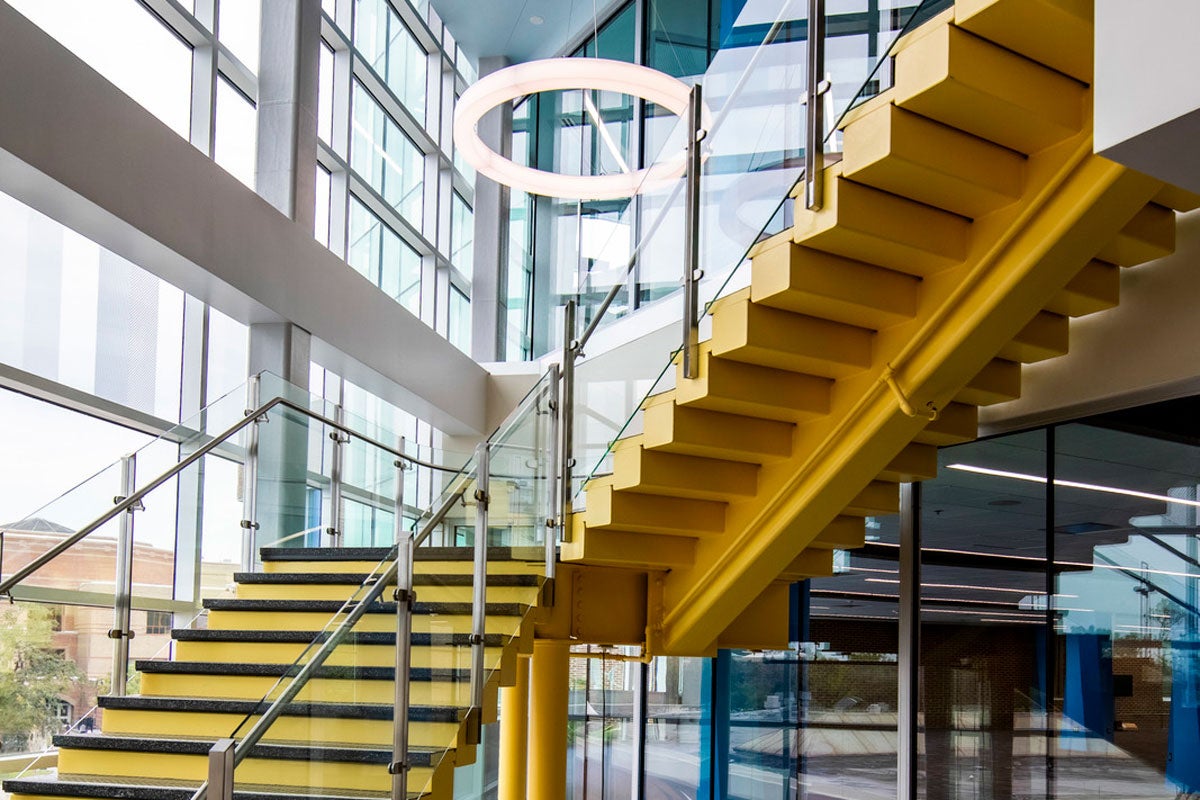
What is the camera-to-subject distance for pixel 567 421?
22.9 feet

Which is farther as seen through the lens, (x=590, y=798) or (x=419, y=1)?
(x=419, y=1)

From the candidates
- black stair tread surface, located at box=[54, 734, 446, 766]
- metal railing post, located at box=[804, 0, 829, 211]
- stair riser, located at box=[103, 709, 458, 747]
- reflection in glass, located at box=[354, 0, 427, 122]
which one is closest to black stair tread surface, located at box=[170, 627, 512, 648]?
stair riser, located at box=[103, 709, 458, 747]

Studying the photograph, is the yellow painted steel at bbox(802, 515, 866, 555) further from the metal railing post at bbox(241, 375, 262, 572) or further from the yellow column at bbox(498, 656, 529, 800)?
the metal railing post at bbox(241, 375, 262, 572)

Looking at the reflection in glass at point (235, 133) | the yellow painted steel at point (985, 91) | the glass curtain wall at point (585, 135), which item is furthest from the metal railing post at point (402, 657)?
the reflection in glass at point (235, 133)

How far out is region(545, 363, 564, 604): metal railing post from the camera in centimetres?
694

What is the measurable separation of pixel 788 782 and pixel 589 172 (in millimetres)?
10322

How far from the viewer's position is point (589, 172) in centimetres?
1703

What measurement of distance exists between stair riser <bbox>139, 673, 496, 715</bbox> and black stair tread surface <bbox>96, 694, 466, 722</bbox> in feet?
0.08

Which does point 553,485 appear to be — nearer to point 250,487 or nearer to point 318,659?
point 250,487

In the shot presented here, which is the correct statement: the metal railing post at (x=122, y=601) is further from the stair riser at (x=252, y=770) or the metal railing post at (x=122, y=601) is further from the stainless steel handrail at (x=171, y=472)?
the stair riser at (x=252, y=770)

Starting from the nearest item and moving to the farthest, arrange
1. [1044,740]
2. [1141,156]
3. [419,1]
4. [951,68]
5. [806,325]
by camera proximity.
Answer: [1141,156], [951,68], [806,325], [1044,740], [419,1]

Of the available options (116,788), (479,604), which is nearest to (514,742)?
(479,604)

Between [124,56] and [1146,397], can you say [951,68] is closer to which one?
[1146,397]

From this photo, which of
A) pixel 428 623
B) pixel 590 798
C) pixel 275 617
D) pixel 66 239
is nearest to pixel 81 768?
pixel 275 617
